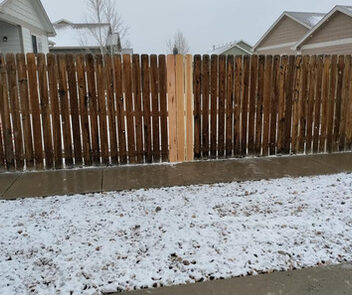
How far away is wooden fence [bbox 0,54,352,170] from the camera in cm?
474

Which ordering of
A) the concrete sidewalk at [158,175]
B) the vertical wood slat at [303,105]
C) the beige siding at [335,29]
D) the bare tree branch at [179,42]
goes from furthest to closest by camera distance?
the bare tree branch at [179,42] → the beige siding at [335,29] → the vertical wood slat at [303,105] → the concrete sidewalk at [158,175]

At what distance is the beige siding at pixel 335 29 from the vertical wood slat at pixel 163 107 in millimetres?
12240

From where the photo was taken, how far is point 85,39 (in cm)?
2558

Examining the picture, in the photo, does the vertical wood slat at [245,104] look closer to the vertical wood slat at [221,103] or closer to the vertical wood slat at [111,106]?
the vertical wood slat at [221,103]

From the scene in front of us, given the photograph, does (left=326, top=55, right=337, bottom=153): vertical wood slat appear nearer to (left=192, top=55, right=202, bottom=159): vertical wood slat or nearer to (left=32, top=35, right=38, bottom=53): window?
(left=192, top=55, right=202, bottom=159): vertical wood slat

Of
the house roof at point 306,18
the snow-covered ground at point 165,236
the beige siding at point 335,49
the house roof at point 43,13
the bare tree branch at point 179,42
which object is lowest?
the snow-covered ground at point 165,236

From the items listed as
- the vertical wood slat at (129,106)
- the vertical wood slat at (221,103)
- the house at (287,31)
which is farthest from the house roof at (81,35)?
the vertical wood slat at (221,103)

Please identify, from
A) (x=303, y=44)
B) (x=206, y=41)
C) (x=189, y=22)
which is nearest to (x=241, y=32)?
(x=206, y=41)

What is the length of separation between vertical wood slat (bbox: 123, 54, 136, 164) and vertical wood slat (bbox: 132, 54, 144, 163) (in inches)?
2.5

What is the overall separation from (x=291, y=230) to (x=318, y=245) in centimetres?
30

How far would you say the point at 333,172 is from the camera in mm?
4832

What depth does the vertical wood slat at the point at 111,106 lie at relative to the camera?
4.78 m

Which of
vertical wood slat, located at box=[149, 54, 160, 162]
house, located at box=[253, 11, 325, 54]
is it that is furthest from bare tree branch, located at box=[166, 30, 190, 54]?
vertical wood slat, located at box=[149, 54, 160, 162]

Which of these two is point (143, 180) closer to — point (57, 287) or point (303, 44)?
point (57, 287)
